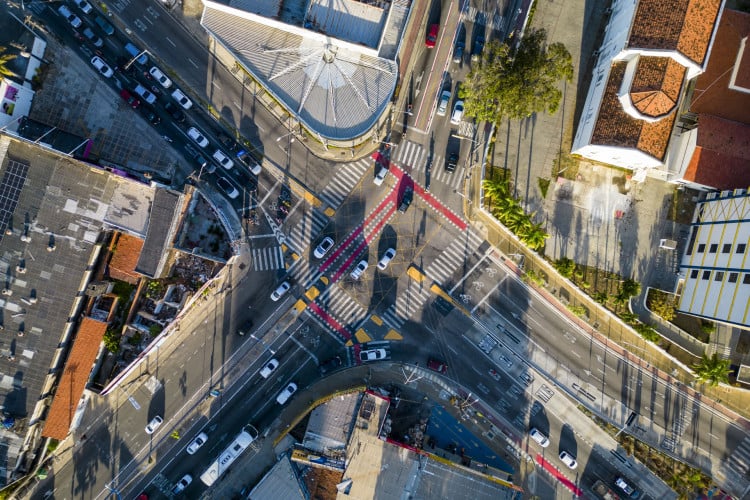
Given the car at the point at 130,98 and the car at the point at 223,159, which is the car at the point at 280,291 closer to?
the car at the point at 223,159

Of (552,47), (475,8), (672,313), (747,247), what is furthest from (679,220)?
(475,8)

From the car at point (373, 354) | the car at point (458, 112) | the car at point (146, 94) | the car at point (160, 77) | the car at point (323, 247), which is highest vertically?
the car at point (458, 112)

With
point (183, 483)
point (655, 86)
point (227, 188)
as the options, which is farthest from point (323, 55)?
point (183, 483)

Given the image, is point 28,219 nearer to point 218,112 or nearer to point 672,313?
point 218,112

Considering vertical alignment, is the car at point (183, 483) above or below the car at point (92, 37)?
below

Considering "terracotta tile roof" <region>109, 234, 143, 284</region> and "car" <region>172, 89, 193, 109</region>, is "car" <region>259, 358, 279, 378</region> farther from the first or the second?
"car" <region>172, 89, 193, 109</region>

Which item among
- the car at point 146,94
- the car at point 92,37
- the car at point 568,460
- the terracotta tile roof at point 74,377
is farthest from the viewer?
the car at point 92,37

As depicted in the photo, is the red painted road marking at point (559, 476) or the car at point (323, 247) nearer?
the car at point (323, 247)

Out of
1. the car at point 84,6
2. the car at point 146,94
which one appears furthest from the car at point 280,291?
the car at point 84,6
